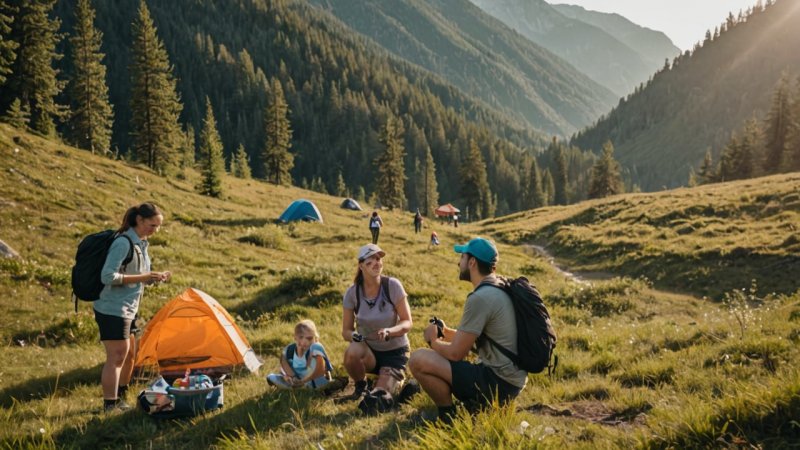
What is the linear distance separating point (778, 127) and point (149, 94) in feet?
253

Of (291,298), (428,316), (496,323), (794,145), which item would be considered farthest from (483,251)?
(794,145)

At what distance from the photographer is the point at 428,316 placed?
483 inches

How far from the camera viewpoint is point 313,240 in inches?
1118

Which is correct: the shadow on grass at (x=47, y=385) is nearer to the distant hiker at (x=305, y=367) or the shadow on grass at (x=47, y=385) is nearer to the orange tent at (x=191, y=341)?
the orange tent at (x=191, y=341)

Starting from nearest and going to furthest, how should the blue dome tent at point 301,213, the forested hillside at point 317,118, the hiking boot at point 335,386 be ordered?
the hiking boot at point 335,386, the blue dome tent at point 301,213, the forested hillside at point 317,118

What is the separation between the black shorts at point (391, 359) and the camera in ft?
22.8

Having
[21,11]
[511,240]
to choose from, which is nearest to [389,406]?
[511,240]

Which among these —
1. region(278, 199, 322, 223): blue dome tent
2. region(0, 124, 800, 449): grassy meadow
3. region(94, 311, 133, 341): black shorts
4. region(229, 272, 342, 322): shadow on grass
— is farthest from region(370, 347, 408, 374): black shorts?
region(278, 199, 322, 223): blue dome tent

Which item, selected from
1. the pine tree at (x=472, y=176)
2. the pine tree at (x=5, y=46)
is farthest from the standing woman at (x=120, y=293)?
the pine tree at (x=472, y=176)

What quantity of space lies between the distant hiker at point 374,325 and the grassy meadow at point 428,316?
2.25 ft

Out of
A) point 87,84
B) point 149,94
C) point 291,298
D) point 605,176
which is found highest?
point 87,84

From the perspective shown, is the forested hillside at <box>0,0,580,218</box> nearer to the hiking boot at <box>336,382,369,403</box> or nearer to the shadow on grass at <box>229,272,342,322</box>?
the shadow on grass at <box>229,272,342,322</box>

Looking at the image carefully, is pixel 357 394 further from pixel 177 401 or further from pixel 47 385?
pixel 47 385

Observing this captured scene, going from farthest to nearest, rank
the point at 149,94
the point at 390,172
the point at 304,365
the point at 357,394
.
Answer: the point at 390,172, the point at 149,94, the point at 304,365, the point at 357,394
